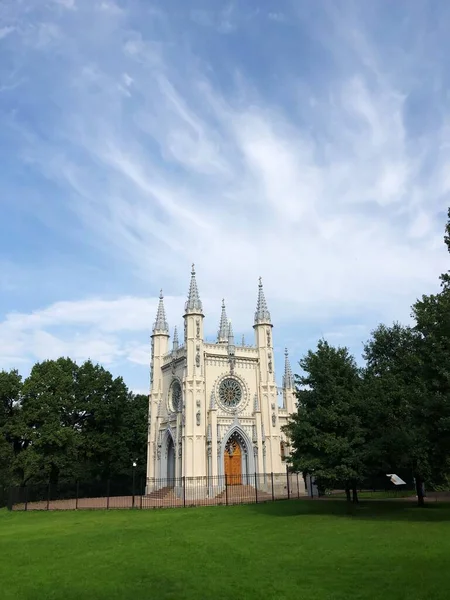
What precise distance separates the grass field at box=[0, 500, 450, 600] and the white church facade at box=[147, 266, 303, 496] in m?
21.5

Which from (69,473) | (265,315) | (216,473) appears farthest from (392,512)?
(69,473)

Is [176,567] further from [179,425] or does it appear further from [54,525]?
[179,425]

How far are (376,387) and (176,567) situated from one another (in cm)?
1651

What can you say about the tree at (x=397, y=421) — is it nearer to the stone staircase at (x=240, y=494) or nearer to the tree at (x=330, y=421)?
the tree at (x=330, y=421)

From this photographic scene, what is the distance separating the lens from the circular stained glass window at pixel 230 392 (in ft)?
160

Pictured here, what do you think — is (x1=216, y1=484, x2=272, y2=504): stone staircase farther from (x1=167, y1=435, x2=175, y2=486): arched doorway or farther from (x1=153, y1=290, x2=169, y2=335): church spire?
(x1=153, y1=290, x2=169, y2=335): church spire

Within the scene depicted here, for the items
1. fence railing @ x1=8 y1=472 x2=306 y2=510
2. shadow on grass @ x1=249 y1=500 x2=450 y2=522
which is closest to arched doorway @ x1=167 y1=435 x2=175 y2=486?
fence railing @ x1=8 y1=472 x2=306 y2=510

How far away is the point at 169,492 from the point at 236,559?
33670 millimetres

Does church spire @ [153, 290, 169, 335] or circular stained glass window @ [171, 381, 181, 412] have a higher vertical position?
church spire @ [153, 290, 169, 335]

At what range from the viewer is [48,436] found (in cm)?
4516

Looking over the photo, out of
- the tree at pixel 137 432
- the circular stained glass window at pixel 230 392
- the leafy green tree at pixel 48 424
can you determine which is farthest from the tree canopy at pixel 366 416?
the tree at pixel 137 432

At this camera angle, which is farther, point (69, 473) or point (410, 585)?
point (69, 473)

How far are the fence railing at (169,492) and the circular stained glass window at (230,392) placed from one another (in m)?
6.79

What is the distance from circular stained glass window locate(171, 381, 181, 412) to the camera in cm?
4988
